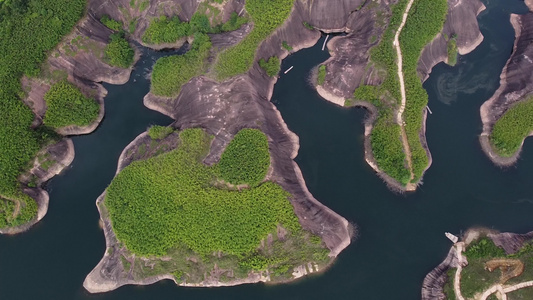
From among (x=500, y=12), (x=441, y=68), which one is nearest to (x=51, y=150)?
(x=441, y=68)

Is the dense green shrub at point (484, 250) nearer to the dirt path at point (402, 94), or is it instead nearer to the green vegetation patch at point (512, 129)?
→ the dirt path at point (402, 94)

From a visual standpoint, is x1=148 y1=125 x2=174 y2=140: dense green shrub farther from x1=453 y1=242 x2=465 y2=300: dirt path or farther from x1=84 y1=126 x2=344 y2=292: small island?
x1=453 y1=242 x2=465 y2=300: dirt path

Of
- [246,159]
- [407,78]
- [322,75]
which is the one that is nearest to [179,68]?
[246,159]

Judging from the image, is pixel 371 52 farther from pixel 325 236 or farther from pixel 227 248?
pixel 227 248

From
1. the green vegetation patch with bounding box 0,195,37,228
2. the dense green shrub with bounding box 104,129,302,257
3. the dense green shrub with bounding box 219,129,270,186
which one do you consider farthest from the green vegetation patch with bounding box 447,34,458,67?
the green vegetation patch with bounding box 0,195,37,228

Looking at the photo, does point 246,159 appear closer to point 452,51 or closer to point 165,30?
point 165,30

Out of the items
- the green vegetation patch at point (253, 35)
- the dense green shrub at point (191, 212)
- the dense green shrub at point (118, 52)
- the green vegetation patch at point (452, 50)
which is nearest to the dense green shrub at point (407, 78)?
the green vegetation patch at point (452, 50)
